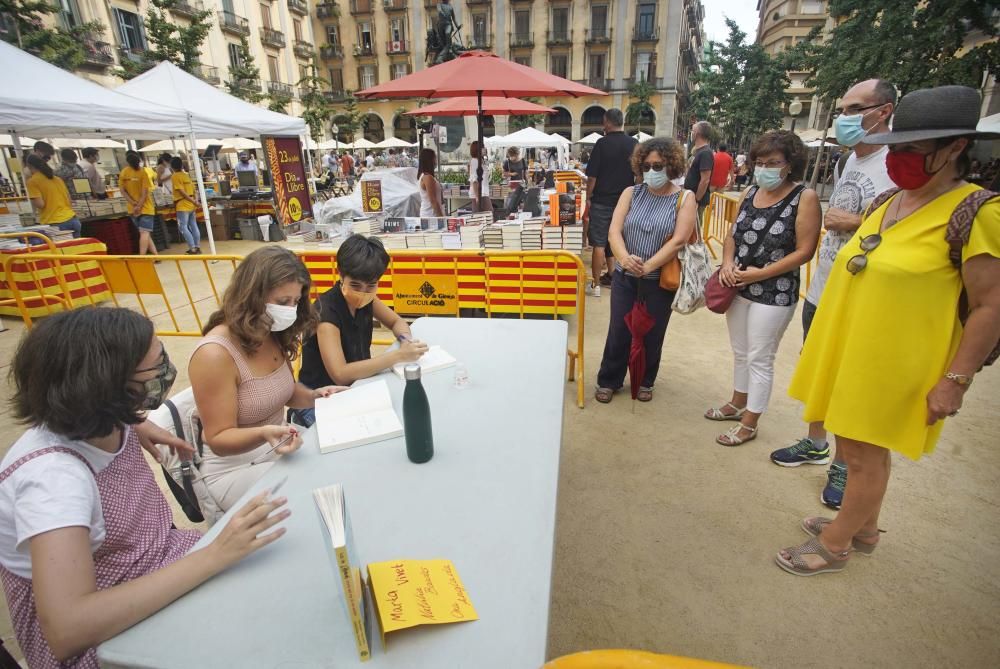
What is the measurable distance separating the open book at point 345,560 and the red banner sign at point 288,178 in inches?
369

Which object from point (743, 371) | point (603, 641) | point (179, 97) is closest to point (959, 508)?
point (743, 371)

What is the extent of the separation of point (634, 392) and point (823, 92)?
19.9 meters

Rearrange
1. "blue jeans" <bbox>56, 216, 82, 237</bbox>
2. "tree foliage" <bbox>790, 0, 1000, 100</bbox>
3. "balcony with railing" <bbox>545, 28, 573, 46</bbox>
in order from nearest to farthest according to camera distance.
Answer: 1. "blue jeans" <bbox>56, 216, 82, 237</bbox>
2. "tree foliage" <bbox>790, 0, 1000, 100</bbox>
3. "balcony with railing" <bbox>545, 28, 573, 46</bbox>

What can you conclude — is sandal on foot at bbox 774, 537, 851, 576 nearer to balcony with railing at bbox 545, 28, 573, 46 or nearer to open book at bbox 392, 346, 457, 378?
open book at bbox 392, 346, 457, 378

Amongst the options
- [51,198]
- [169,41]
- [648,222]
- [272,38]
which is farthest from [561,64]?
[648,222]

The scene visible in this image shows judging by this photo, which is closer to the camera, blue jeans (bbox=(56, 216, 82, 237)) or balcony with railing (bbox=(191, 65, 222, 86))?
blue jeans (bbox=(56, 216, 82, 237))

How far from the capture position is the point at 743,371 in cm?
328

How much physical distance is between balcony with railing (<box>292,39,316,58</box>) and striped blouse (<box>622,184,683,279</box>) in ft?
139

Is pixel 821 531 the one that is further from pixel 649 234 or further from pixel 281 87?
pixel 281 87

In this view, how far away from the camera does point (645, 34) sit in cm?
3634

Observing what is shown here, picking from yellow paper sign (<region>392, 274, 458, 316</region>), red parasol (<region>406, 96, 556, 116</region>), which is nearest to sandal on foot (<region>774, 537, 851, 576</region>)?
yellow paper sign (<region>392, 274, 458, 316</region>)

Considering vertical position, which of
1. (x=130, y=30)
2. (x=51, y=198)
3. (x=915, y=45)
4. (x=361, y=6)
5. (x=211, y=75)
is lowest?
(x=51, y=198)

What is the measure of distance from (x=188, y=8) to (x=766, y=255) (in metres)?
34.2

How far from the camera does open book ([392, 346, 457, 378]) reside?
226 cm
